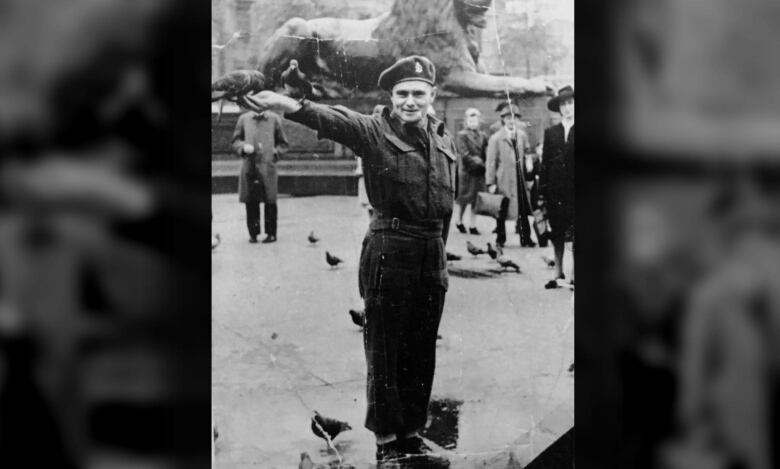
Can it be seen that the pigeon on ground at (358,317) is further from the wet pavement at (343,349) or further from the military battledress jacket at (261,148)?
the military battledress jacket at (261,148)

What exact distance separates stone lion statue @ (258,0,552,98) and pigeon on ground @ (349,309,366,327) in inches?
22.4

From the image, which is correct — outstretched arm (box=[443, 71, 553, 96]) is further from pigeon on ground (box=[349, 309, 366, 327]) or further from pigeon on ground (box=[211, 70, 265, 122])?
Result: pigeon on ground (box=[349, 309, 366, 327])

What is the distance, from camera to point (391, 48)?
2.12m

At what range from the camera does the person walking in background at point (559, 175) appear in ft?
7.16

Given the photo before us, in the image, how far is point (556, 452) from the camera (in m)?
2.17

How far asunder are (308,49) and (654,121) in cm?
93

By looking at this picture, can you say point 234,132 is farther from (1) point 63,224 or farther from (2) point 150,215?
(1) point 63,224

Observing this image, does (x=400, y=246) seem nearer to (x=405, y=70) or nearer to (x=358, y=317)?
(x=358, y=317)

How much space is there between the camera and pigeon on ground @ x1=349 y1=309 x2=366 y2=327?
2.12 metres

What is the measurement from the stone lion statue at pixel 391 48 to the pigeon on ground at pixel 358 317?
1.87 ft

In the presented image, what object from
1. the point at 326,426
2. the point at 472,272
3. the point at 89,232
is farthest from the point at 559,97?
the point at 89,232

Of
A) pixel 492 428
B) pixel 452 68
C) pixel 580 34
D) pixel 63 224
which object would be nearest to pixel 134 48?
pixel 63 224

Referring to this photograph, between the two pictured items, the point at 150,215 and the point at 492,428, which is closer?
the point at 150,215

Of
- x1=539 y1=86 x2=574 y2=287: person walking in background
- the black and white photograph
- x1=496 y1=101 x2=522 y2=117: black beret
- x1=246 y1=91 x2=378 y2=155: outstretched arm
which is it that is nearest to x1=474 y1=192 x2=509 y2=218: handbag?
the black and white photograph
